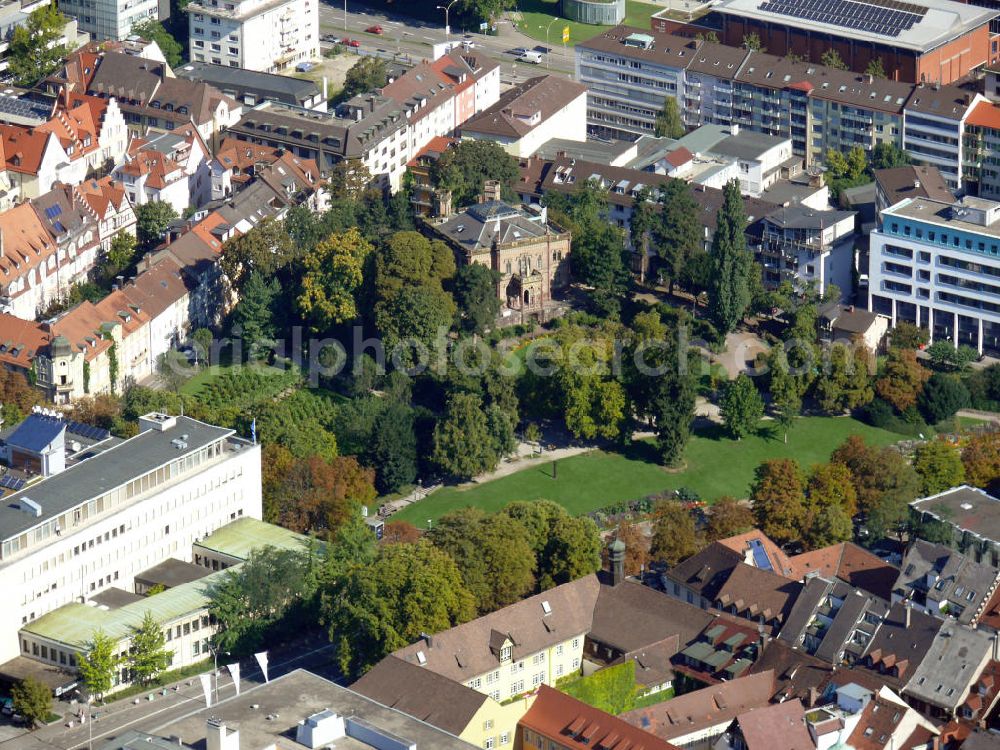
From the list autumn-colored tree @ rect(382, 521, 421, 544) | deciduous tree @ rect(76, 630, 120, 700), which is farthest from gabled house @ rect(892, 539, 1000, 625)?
deciduous tree @ rect(76, 630, 120, 700)

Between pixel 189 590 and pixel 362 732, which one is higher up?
pixel 362 732

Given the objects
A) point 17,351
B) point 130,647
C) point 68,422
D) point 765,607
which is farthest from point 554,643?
point 17,351

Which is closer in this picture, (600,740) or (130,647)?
(600,740)

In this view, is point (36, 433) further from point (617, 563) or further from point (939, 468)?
point (939, 468)

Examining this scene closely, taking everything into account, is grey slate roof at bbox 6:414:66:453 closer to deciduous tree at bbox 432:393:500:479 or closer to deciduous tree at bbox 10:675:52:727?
deciduous tree at bbox 10:675:52:727

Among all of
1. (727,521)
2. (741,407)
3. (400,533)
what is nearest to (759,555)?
(727,521)

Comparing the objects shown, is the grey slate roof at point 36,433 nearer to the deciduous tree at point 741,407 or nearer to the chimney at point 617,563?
the chimney at point 617,563

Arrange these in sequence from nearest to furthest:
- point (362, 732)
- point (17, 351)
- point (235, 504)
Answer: point (362, 732) → point (235, 504) → point (17, 351)

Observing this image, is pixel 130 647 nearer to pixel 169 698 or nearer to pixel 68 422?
pixel 169 698
